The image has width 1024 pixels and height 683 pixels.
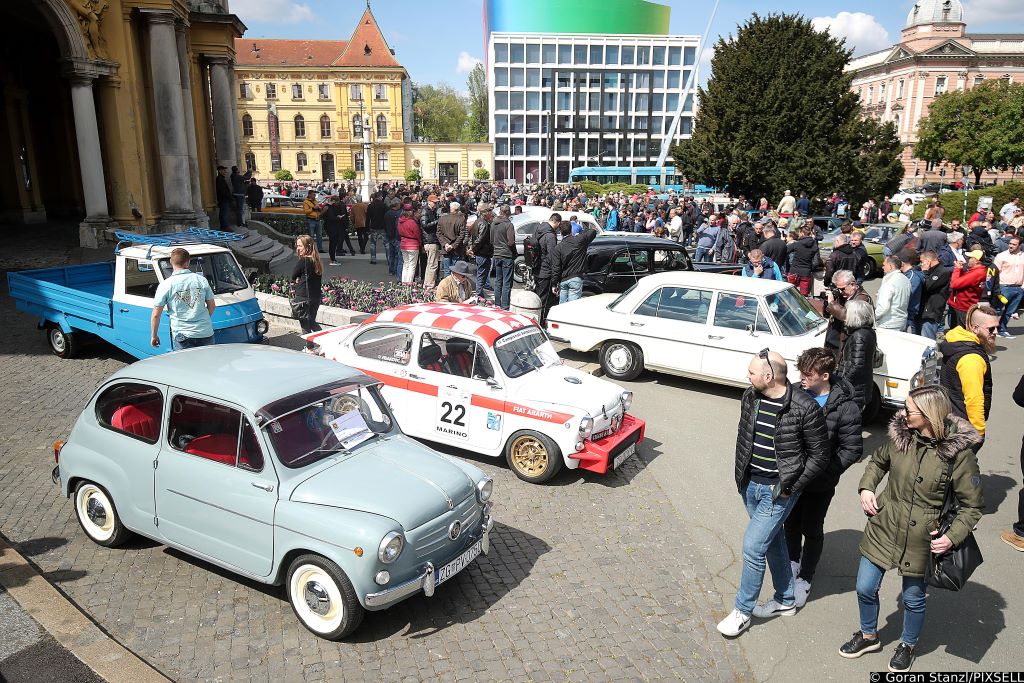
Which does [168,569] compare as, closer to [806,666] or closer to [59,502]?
[59,502]

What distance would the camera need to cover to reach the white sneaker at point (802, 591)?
5.43 m

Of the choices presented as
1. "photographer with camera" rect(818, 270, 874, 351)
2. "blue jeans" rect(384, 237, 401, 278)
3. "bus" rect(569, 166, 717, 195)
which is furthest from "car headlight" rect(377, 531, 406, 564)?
"bus" rect(569, 166, 717, 195)

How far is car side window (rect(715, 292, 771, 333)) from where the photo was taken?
9680 millimetres

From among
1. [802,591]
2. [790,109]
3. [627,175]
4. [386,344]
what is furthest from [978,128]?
[802,591]

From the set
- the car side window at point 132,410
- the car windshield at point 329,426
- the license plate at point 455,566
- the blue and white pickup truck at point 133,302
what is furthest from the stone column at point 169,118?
the license plate at point 455,566

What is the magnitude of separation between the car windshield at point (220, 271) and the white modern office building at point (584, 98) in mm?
93567

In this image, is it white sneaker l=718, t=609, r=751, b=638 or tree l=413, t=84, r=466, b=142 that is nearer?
white sneaker l=718, t=609, r=751, b=638

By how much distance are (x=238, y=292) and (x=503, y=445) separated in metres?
5.67

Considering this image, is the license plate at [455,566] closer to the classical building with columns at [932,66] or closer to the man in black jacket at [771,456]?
the man in black jacket at [771,456]

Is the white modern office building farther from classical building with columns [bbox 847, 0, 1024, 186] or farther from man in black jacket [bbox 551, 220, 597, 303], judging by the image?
man in black jacket [bbox 551, 220, 597, 303]

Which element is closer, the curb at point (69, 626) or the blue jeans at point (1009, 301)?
the curb at point (69, 626)

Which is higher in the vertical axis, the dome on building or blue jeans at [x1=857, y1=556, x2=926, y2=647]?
the dome on building

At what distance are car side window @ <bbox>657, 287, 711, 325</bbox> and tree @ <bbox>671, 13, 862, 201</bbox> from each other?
27.1 metres

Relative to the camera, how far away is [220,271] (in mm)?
11055
